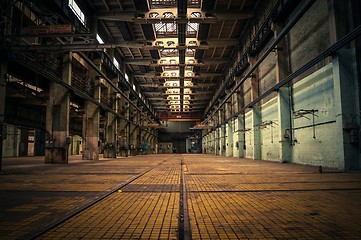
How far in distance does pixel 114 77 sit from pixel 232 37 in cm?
1082

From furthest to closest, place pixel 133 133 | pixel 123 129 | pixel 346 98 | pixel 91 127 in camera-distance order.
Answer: pixel 133 133 → pixel 123 129 → pixel 91 127 → pixel 346 98

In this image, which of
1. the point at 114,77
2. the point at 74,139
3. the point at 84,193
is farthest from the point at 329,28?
the point at 74,139

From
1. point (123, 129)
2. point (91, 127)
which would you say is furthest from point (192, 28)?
point (123, 129)

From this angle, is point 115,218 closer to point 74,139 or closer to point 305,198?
point 305,198

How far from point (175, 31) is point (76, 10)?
692 centimetres

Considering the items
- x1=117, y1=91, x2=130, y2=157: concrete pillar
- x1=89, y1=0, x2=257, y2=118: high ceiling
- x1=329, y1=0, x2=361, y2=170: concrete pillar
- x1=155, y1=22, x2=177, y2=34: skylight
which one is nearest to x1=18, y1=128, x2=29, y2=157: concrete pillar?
x1=117, y1=91, x2=130, y2=157: concrete pillar

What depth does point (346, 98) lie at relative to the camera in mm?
7910

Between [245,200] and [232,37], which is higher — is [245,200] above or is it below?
below

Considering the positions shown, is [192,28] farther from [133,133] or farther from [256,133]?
[133,133]

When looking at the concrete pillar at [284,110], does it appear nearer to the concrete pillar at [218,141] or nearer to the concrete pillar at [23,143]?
the concrete pillar at [218,141]

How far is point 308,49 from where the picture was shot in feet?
34.8

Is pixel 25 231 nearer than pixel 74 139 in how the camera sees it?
Yes

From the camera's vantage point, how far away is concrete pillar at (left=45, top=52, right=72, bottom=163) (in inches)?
508

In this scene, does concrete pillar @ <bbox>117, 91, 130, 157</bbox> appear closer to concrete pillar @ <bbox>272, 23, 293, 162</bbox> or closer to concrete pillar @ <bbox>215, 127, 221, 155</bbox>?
concrete pillar @ <bbox>215, 127, 221, 155</bbox>
